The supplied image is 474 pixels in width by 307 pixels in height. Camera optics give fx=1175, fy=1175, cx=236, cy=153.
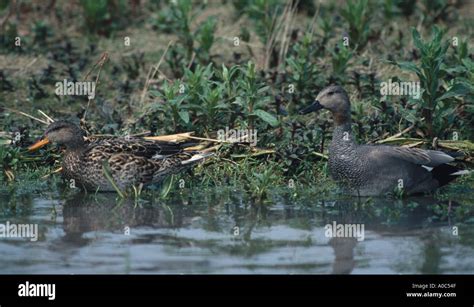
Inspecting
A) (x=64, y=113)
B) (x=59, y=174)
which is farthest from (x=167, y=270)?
(x=64, y=113)

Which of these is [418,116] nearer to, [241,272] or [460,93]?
[460,93]

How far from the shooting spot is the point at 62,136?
1105 centimetres

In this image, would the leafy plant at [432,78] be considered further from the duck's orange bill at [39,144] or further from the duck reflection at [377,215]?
the duck's orange bill at [39,144]

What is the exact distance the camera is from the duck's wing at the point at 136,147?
10977 millimetres

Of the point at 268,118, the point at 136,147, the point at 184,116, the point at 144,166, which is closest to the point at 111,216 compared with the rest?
the point at 144,166

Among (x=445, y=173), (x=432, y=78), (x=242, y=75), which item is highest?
(x=242, y=75)

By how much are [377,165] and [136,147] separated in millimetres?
2288

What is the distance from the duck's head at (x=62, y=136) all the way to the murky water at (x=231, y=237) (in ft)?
2.21

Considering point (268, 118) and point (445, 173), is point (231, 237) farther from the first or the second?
point (268, 118)

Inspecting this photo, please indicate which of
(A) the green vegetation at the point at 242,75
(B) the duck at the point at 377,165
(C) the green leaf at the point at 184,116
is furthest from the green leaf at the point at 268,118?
(B) the duck at the point at 377,165

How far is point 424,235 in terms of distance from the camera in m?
9.09

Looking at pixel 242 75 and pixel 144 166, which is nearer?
pixel 144 166

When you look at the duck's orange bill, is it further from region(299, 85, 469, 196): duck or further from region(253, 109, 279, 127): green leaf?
region(299, 85, 469, 196): duck

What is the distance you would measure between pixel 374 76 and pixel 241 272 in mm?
5886
